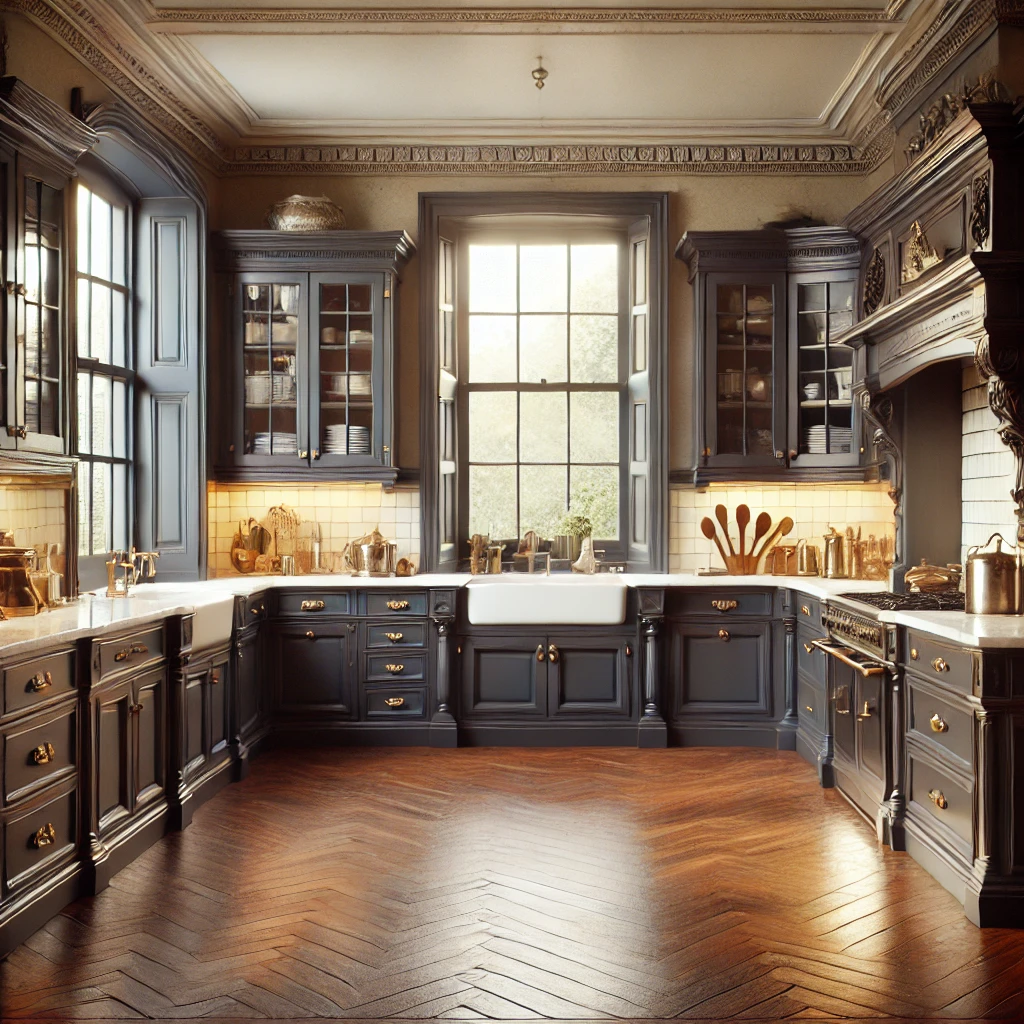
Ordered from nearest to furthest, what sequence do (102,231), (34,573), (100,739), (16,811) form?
1. (16,811)
2. (100,739)
3. (34,573)
4. (102,231)

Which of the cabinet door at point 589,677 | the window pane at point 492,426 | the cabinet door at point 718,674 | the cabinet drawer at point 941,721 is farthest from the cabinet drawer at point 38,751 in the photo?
the window pane at point 492,426

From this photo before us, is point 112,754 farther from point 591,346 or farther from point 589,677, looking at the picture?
point 591,346

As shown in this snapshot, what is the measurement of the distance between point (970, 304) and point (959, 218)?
0.51 meters

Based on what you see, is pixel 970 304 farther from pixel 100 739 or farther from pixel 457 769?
pixel 100 739

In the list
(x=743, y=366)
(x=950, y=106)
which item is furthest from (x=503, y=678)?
(x=950, y=106)

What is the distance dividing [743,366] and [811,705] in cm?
196

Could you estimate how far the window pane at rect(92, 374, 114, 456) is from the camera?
545cm

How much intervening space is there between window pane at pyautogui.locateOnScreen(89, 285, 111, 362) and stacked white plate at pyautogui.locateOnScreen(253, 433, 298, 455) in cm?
93

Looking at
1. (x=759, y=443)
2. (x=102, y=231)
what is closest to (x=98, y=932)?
(x=102, y=231)

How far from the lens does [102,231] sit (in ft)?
18.1

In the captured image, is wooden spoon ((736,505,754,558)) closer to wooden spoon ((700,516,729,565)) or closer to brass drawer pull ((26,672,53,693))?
wooden spoon ((700,516,729,565))

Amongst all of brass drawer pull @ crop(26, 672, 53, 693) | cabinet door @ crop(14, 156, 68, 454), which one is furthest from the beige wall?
brass drawer pull @ crop(26, 672, 53, 693)

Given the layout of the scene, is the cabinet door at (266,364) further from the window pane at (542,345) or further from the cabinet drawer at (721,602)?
the cabinet drawer at (721,602)

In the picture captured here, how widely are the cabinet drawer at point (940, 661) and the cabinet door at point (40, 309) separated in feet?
11.1
